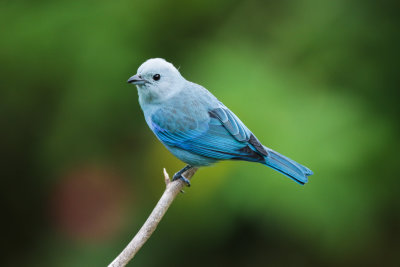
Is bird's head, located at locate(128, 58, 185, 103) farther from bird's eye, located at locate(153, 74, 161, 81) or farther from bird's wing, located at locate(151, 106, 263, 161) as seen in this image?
bird's wing, located at locate(151, 106, 263, 161)

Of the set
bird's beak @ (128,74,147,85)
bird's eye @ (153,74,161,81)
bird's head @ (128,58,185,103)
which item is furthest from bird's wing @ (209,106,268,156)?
bird's beak @ (128,74,147,85)

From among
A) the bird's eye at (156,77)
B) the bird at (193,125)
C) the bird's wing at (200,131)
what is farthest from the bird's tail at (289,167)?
the bird's eye at (156,77)

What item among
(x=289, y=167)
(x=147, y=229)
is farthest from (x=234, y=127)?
(x=147, y=229)

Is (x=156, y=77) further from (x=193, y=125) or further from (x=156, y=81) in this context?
(x=193, y=125)

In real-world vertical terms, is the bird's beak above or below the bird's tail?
above

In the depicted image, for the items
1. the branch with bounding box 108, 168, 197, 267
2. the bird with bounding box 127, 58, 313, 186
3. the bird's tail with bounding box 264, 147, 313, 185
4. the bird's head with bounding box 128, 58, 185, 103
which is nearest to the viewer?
the branch with bounding box 108, 168, 197, 267

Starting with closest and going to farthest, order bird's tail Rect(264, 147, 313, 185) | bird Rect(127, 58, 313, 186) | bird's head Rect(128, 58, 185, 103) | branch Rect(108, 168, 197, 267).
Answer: branch Rect(108, 168, 197, 267) → bird's tail Rect(264, 147, 313, 185) → bird's head Rect(128, 58, 185, 103) → bird Rect(127, 58, 313, 186)

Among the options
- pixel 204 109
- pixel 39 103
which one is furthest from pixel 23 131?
pixel 204 109

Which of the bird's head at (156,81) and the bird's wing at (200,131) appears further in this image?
the bird's wing at (200,131)

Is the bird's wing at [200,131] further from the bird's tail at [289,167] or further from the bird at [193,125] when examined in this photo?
the bird's tail at [289,167]
